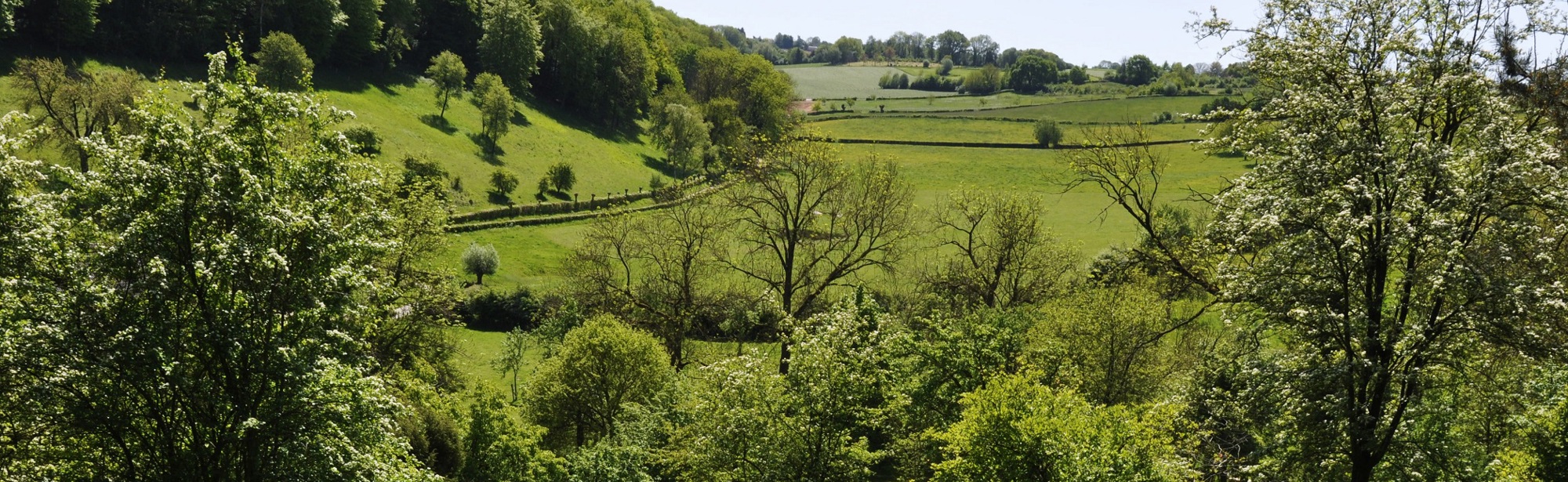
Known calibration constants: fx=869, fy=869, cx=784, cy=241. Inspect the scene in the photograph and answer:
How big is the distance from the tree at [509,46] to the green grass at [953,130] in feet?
110

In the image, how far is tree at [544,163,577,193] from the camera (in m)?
75.1

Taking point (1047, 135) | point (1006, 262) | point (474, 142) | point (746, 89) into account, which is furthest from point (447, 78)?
point (1047, 135)

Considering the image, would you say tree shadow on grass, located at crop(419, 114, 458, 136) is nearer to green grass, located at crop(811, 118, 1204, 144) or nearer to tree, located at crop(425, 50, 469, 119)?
tree, located at crop(425, 50, 469, 119)

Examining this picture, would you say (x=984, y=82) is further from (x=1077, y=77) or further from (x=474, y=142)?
(x=474, y=142)

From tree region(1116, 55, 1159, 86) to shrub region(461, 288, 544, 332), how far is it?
12663cm

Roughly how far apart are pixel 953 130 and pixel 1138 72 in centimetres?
6583

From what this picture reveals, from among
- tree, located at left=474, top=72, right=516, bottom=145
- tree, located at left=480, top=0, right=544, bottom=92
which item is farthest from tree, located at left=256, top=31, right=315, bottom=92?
tree, located at left=480, top=0, right=544, bottom=92

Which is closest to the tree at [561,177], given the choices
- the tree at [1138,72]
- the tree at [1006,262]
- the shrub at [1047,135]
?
the tree at [1006,262]

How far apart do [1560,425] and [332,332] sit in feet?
85.0

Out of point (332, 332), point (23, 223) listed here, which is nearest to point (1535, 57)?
point (332, 332)

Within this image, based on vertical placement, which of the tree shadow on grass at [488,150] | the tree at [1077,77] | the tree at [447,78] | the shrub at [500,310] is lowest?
the shrub at [500,310]

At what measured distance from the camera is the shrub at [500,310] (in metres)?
52.6

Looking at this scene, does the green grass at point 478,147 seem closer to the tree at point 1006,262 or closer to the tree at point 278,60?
the tree at point 278,60

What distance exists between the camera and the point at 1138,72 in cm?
15488
